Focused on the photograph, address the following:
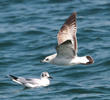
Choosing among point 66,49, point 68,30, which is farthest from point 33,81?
point 66,49

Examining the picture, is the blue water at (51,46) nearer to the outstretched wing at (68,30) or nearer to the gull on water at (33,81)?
the gull on water at (33,81)

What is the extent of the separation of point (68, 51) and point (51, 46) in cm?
532

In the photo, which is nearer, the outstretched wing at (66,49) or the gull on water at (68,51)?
the outstretched wing at (66,49)

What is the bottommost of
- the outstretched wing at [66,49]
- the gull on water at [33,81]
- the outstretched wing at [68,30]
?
the outstretched wing at [66,49]

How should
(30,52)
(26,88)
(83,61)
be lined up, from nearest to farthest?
(83,61) → (26,88) → (30,52)

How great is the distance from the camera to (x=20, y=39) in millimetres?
19016

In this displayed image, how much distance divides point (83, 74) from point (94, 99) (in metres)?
2.33

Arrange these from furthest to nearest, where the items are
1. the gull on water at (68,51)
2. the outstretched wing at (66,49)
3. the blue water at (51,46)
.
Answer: the blue water at (51,46), the gull on water at (68,51), the outstretched wing at (66,49)

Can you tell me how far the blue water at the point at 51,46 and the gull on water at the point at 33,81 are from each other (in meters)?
0.16

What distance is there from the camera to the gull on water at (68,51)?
41.9 ft

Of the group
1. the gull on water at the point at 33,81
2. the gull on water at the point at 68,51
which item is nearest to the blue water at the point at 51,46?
the gull on water at the point at 33,81

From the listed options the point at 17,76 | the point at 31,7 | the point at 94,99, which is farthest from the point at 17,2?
the point at 94,99

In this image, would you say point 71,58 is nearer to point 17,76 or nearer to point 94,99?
point 94,99

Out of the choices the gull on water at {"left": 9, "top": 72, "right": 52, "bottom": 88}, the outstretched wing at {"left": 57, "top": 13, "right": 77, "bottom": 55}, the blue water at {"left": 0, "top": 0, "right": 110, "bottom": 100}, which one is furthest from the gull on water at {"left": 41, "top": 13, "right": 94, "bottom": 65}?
the gull on water at {"left": 9, "top": 72, "right": 52, "bottom": 88}
